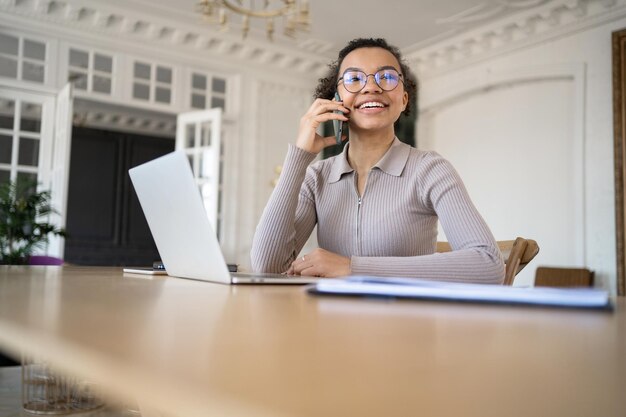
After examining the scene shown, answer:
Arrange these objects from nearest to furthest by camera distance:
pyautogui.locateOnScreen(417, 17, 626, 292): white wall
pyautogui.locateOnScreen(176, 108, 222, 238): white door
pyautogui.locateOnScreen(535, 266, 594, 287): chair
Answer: pyautogui.locateOnScreen(535, 266, 594, 287): chair
pyautogui.locateOnScreen(417, 17, 626, 292): white wall
pyautogui.locateOnScreen(176, 108, 222, 238): white door

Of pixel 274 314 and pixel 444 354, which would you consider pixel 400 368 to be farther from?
pixel 274 314

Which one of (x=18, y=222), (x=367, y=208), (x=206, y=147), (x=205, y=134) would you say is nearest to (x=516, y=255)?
(x=367, y=208)

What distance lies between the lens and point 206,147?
590 centimetres

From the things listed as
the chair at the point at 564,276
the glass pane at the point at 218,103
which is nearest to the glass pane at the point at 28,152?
the glass pane at the point at 218,103

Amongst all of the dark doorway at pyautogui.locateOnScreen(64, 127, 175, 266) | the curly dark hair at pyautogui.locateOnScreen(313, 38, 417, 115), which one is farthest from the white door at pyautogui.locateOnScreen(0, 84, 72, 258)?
the dark doorway at pyautogui.locateOnScreen(64, 127, 175, 266)

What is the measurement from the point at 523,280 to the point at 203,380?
19.0ft

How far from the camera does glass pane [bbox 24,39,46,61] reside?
204 inches

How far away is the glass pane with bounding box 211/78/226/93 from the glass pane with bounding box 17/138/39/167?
1928mm

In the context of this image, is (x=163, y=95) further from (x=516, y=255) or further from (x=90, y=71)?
(x=516, y=255)

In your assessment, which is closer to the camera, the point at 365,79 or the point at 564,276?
the point at 365,79

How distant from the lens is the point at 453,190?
1.53 meters

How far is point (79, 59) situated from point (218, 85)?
150 centimetres

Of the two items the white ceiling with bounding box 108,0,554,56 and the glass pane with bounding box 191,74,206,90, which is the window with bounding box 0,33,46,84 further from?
the glass pane with bounding box 191,74,206,90

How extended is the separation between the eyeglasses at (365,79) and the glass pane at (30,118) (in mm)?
4319
